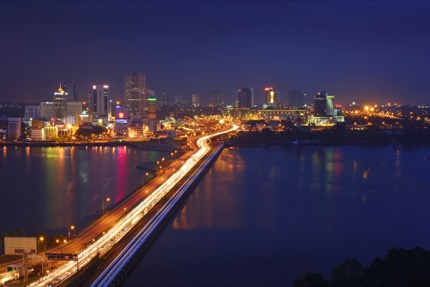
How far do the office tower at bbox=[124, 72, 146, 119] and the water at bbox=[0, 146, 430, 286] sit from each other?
14833 millimetres

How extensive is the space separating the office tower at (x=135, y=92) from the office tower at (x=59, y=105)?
12.2ft

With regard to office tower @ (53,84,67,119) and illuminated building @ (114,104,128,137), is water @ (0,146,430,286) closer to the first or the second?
illuminated building @ (114,104,128,137)

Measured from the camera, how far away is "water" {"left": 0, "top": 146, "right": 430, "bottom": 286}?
4113 millimetres

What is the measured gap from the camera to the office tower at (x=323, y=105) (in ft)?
82.3

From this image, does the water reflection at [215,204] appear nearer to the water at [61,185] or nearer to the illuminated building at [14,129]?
the water at [61,185]

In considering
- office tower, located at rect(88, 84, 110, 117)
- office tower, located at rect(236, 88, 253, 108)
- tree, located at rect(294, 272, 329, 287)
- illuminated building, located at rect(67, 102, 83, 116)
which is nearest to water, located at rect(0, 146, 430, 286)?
tree, located at rect(294, 272, 329, 287)

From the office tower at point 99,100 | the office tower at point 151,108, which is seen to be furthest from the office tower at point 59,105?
the office tower at point 151,108

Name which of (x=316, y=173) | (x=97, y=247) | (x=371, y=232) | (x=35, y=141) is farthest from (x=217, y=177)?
(x=35, y=141)

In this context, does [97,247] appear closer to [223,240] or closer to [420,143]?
[223,240]

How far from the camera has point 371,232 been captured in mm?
5082

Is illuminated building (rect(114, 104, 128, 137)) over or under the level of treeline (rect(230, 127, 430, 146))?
over

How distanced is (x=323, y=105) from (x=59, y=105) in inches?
461

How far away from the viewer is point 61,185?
7.39 m

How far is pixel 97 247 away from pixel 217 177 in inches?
177
